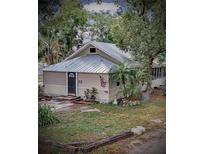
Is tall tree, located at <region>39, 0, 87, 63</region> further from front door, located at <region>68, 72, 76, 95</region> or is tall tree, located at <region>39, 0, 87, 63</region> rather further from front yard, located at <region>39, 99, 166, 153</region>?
front yard, located at <region>39, 99, 166, 153</region>

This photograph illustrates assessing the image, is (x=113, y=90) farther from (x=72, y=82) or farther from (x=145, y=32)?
(x=145, y=32)

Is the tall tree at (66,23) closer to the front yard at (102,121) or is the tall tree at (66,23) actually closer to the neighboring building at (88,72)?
the neighboring building at (88,72)

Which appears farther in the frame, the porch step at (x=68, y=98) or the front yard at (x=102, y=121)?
the porch step at (x=68, y=98)

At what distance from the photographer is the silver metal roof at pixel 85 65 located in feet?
15.0

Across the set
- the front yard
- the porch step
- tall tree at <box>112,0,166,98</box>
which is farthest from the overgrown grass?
tall tree at <box>112,0,166,98</box>

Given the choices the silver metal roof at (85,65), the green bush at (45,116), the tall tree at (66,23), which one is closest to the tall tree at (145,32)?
the silver metal roof at (85,65)

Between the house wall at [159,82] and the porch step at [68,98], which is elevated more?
the house wall at [159,82]

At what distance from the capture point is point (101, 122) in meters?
4.53

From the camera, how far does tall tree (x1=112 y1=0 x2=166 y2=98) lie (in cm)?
461

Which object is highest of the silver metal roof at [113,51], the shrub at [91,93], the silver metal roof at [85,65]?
the silver metal roof at [113,51]

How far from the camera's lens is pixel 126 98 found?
182 inches

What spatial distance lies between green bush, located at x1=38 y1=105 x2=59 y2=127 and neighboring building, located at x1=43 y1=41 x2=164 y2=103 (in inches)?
5.9
